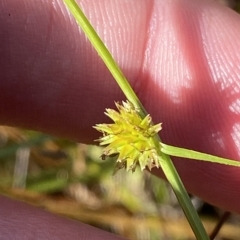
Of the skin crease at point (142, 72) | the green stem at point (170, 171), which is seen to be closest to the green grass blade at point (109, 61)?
the green stem at point (170, 171)

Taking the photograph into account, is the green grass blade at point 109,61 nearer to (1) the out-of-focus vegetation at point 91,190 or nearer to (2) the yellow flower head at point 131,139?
(2) the yellow flower head at point 131,139

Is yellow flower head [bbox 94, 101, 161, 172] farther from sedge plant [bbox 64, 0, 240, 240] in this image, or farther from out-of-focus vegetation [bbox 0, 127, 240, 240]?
out-of-focus vegetation [bbox 0, 127, 240, 240]

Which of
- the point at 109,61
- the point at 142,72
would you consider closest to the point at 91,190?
the point at 142,72

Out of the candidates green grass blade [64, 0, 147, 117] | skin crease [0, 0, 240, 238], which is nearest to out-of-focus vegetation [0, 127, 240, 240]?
skin crease [0, 0, 240, 238]

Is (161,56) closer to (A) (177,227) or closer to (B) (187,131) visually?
(B) (187,131)

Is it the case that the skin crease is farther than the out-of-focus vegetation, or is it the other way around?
the out-of-focus vegetation

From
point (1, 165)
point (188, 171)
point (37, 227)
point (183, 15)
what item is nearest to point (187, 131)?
point (188, 171)
